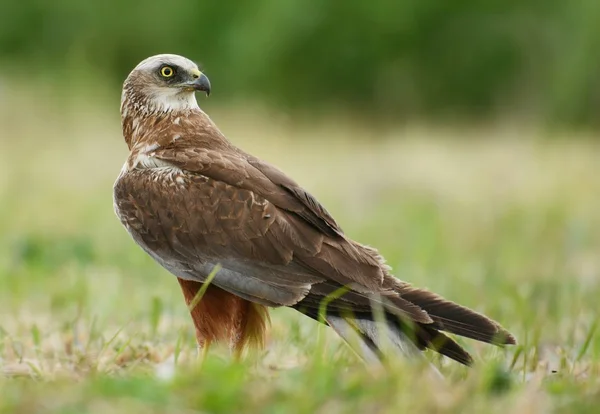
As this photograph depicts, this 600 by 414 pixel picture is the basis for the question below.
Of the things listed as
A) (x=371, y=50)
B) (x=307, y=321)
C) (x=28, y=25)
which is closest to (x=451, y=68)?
(x=371, y=50)

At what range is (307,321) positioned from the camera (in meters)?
5.84

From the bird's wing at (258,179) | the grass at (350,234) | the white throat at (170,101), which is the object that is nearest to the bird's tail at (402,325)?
the grass at (350,234)

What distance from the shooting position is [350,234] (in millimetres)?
9562

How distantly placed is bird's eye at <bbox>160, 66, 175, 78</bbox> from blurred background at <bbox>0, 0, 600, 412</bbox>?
4.09 feet

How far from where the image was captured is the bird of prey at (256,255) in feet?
12.7

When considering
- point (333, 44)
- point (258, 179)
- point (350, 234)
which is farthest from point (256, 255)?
point (333, 44)

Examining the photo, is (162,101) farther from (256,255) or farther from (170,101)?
(256,255)

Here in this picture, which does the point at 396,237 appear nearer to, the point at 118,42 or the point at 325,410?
the point at 325,410

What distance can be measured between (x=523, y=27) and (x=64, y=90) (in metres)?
11.2

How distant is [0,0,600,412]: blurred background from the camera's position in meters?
5.86

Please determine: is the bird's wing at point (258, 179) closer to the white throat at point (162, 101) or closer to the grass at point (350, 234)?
the white throat at point (162, 101)

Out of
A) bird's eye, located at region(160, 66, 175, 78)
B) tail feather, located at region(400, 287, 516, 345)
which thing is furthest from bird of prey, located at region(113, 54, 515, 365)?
bird's eye, located at region(160, 66, 175, 78)

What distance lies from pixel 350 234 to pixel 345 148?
7.20 m

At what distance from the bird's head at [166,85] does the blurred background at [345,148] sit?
1139 millimetres
